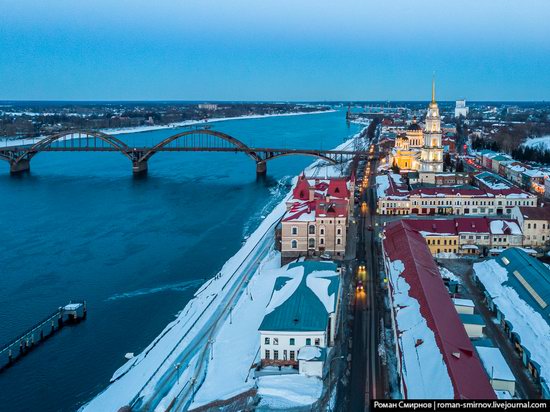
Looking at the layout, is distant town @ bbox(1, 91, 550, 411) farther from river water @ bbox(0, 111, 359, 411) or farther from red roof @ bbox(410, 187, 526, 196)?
red roof @ bbox(410, 187, 526, 196)

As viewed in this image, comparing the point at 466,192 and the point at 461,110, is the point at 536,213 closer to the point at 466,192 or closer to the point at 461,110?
the point at 466,192

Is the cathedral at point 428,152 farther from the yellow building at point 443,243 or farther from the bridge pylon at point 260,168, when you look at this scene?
the yellow building at point 443,243

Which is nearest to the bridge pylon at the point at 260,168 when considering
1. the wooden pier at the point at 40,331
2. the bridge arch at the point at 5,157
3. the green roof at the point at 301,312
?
the bridge arch at the point at 5,157

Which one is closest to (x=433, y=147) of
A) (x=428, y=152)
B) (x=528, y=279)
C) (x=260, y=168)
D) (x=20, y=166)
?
(x=428, y=152)

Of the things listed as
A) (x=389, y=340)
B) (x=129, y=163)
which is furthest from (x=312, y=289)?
(x=129, y=163)

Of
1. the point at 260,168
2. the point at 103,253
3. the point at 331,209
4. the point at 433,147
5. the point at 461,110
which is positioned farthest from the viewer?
the point at 461,110

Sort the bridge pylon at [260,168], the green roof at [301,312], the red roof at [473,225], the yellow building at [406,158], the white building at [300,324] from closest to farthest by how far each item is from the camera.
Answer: the white building at [300,324] < the green roof at [301,312] < the red roof at [473,225] < the yellow building at [406,158] < the bridge pylon at [260,168]
